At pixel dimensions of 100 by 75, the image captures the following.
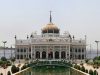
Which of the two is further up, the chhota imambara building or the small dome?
the small dome

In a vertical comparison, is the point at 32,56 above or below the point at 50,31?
below

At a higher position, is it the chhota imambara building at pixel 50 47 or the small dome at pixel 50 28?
the small dome at pixel 50 28

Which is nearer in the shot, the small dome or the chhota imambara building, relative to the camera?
the chhota imambara building

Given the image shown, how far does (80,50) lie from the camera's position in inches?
3226

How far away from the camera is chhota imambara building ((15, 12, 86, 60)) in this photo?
80.0 metres

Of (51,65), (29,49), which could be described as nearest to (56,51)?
(29,49)

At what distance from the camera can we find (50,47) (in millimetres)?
80062

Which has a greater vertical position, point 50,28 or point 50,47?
point 50,28

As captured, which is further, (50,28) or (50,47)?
(50,28)

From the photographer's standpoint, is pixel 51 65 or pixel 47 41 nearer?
pixel 51 65

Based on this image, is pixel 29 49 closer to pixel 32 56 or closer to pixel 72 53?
pixel 32 56

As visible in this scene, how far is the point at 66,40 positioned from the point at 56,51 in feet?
11.7

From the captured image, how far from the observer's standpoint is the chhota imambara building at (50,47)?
3150 inches

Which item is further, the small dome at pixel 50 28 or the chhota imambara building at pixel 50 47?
the small dome at pixel 50 28
